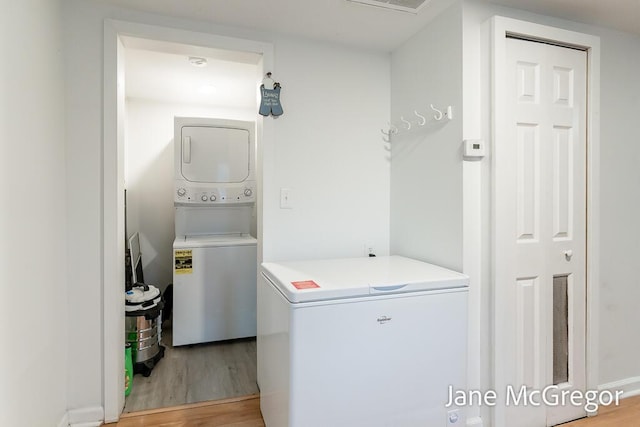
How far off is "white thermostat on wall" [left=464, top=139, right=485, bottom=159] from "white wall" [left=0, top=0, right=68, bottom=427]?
1956 mm

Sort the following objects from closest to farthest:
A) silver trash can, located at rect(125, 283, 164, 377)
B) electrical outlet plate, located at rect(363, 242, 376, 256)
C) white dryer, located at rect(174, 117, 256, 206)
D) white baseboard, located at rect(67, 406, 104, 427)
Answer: white baseboard, located at rect(67, 406, 104, 427)
electrical outlet plate, located at rect(363, 242, 376, 256)
silver trash can, located at rect(125, 283, 164, 377)
white dryer, located at rect(174, 117, 256, 206)

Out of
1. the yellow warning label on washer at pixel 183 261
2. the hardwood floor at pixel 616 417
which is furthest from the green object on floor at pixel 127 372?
the hardwood floor at pixel 616 417

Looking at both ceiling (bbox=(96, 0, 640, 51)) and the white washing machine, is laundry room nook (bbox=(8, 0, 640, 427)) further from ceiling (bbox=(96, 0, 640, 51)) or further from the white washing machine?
the white washing machine

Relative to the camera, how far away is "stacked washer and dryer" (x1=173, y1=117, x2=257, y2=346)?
2.96 m

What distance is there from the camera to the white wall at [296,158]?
6.23ft

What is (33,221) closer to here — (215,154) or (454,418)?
(215,154)

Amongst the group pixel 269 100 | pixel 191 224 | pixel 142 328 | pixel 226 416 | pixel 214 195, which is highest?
pixel 269 100

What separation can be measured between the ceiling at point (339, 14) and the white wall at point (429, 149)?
16 cm

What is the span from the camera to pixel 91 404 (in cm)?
192

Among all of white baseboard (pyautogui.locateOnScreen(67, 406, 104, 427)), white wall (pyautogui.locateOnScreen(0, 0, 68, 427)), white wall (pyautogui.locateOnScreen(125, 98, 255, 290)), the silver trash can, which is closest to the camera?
white wall (pyautogui.locateOnScreen(0, 0, 68, 427))

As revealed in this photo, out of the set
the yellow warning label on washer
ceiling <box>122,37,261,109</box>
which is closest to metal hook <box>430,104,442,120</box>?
ceiling <box>122,37,261,109</box>

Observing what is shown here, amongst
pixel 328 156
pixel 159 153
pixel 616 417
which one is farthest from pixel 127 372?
pixel 616 417

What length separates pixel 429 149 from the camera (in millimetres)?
2045

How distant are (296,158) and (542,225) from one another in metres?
1.47
